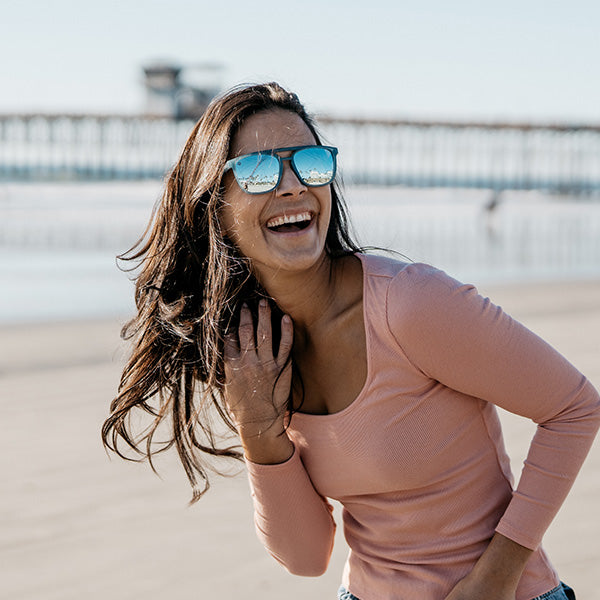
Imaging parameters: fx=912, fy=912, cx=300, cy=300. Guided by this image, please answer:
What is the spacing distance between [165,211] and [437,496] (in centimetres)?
81

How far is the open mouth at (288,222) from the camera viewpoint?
1711 mm

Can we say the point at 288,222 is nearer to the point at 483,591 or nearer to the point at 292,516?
the point at 292,516

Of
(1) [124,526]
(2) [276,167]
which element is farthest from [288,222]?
(1) [124,526]

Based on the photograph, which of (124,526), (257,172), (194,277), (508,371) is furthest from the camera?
(124,526)

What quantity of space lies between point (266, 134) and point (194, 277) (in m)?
0.39

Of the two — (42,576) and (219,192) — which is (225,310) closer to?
(219,192)

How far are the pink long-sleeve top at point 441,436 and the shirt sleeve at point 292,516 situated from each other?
0.05 m

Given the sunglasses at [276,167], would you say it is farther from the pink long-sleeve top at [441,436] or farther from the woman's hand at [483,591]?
the woman's hand at [483,591]

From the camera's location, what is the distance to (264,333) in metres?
1.78

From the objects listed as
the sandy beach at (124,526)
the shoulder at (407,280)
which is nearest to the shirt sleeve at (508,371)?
the shoulder at (407,280)

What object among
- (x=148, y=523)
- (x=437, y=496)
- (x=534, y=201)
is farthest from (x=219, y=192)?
(x=534, y=201)

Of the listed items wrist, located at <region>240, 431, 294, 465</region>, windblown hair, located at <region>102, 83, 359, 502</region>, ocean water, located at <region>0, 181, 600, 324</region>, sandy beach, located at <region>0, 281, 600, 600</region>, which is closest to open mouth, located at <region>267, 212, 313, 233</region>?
windblown hair, located at <region>102, 83, 359, 502</region>

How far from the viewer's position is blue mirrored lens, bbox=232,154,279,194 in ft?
5.44

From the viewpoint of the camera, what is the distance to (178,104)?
46.1 m
